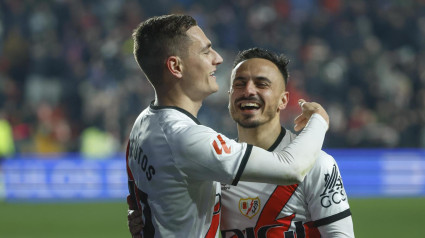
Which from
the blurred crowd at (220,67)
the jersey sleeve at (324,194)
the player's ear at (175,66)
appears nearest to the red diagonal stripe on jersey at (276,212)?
the jersey sleeve at (324,194)

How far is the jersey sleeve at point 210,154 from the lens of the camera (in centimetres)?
333

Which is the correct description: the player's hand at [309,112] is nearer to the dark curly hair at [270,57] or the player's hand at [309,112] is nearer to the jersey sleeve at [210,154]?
the dark curly hair at [270,57]

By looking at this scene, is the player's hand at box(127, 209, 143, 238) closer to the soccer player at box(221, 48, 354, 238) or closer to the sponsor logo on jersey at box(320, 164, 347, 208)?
the soccer player at box(221, 48, 354, 238)

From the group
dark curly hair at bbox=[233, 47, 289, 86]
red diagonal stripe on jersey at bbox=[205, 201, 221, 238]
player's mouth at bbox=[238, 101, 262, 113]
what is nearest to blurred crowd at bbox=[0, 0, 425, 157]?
dark curly hair at bbox=[233, 47, 289, 86]

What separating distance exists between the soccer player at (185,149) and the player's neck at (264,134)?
0.41m

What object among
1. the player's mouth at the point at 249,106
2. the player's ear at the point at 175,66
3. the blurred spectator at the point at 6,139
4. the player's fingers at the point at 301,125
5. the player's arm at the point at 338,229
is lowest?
the player's arm at the point at 338,229

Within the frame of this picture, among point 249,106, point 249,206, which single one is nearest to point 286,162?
point 249,206

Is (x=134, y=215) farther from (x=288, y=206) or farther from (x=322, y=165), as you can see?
(x=322, y=165)

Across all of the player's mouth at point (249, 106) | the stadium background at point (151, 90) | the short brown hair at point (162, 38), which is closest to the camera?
the short brown hair at point (162, 38)

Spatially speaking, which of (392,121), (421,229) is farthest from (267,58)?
(392,121)

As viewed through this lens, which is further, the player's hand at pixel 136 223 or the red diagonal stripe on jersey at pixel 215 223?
the player's hand at pixel 136 223

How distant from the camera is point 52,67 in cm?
1645

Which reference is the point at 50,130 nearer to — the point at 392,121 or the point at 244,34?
the point at 244,34

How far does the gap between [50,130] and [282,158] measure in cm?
1272
